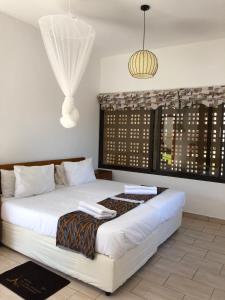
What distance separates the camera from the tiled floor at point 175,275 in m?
2.16

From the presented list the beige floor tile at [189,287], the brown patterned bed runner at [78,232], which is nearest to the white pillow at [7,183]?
the brown patterned bed runner at [78,232]

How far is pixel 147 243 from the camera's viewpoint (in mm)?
2600

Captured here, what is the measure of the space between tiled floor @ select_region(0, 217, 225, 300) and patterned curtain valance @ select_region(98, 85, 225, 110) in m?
2.02

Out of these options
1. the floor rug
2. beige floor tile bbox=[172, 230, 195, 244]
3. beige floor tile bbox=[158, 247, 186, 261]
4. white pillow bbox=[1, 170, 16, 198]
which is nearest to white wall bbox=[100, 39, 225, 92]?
beige floor tile bbox=[172, 230, 195, 244]

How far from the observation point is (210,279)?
7.99ft

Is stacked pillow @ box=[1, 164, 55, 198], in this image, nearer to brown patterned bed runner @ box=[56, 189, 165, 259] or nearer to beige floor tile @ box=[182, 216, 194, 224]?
brown patterned bed runner @ box=[56, 189, 165, 259]

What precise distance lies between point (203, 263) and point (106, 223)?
4.24 feet

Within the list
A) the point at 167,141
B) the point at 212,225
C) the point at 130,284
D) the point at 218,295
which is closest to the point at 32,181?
the point at 130,284

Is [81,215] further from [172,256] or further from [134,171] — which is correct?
[134,171]

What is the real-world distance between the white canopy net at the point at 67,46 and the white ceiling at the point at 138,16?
0.29 meters

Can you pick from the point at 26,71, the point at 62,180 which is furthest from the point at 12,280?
the point at 26,71

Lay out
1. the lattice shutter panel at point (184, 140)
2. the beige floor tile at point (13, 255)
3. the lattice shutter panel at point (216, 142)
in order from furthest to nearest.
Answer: the lattice shutter panel at point (184, 140) → the lattice shutter panel at point (216, 142) → the beige floor tile at point (13, 255)

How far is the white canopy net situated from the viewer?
2.81 meters

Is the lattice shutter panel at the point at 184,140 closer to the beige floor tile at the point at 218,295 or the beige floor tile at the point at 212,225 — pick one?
the beige floor tile at the point at 212,225
